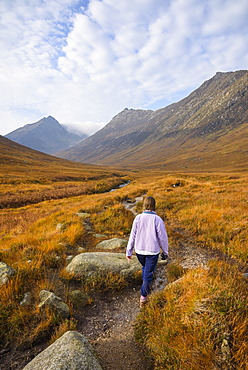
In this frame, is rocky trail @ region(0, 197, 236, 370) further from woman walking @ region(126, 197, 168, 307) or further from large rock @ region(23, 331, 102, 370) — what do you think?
woman walking @ region(126, 197, 168, 307)

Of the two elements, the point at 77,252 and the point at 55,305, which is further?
the point at 77,252

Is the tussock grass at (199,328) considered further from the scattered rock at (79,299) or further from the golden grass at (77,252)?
the scattered rock at (79,299)

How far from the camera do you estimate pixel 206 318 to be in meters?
2.97

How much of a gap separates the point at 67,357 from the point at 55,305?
5.20ft

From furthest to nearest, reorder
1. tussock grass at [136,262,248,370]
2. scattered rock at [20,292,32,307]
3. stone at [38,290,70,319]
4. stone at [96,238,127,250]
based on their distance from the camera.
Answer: stone at [96,238,127,250] → scattered rock at [20,292,32,307] → stone at [38,290,70,319] → tussock grass at [136,262,248,370]

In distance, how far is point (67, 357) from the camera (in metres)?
2.88

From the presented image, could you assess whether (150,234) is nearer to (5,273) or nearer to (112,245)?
(5,273)

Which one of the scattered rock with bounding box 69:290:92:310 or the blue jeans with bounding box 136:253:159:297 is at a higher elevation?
the blue jeans with bounding box 136:253:159:297

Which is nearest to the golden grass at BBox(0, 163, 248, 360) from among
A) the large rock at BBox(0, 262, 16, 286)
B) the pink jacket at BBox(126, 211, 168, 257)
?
the large rock at BBox(0, 262, 16, 286)

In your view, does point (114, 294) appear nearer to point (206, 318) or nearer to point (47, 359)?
point (47, 359)

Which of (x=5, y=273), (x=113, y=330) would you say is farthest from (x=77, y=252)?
(x=113, y=330)

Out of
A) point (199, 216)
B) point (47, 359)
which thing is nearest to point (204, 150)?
point (199, 216)

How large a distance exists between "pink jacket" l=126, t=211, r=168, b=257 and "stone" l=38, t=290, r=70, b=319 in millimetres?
2318

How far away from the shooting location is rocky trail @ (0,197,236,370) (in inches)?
133
